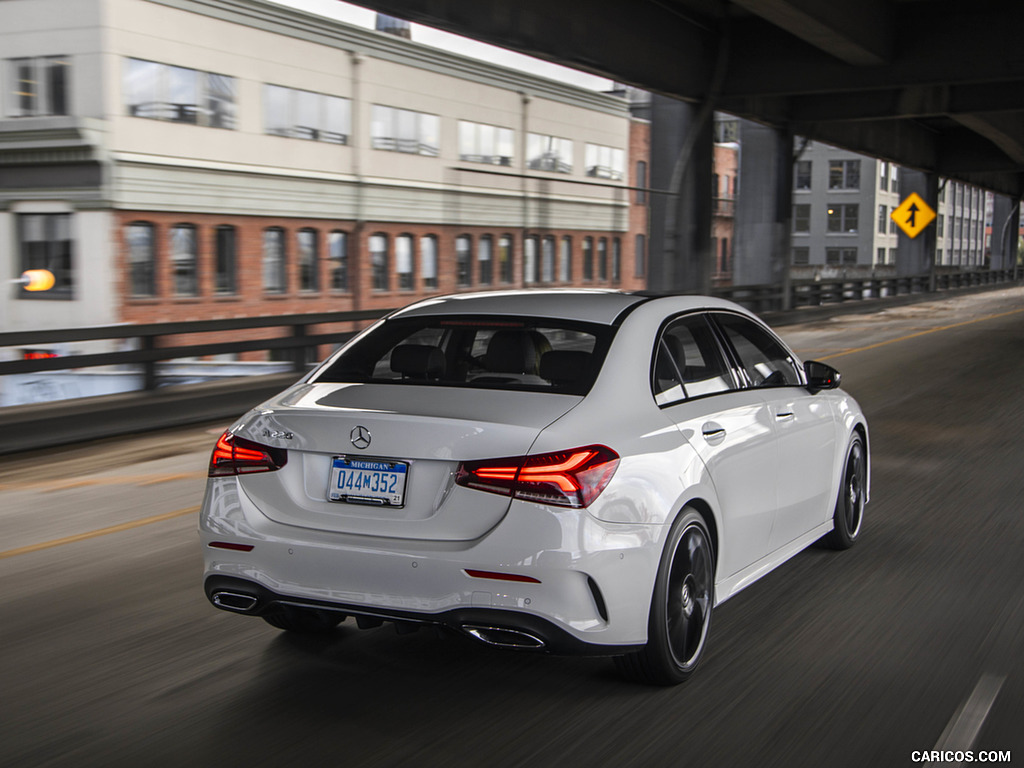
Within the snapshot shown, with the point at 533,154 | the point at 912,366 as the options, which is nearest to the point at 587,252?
the point at 533,154

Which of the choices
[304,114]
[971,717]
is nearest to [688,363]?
[971,717]

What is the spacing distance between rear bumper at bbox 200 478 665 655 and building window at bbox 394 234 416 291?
17.4m

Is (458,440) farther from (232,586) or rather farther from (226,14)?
(226,14)

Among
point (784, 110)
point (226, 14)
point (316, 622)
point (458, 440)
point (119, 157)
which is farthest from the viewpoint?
point (784, 110)

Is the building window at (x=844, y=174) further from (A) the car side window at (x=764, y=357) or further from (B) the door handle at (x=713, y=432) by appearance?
(B) the door handle at (x=713, y=432)

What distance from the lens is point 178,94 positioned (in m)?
28.2

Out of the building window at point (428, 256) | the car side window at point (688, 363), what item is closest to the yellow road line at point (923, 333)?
the building window at point (428, 256)

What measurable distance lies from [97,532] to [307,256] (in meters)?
22.1

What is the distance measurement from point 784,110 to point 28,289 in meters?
19.3

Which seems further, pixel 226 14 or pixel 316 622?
pixel 226 14

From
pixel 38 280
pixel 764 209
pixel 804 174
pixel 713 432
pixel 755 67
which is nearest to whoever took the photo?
pixel 713 432

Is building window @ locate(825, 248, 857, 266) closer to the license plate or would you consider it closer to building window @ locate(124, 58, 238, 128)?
building window @ locate(124, 58, 238, 128)

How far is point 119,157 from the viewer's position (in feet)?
88.8

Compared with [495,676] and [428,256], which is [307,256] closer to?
[428,256]
